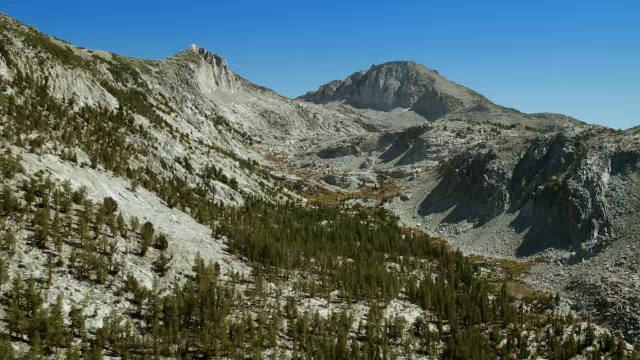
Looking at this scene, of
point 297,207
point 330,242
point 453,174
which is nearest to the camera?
point 330,242

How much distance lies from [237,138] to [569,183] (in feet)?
345

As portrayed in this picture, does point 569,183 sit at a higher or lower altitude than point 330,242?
higher

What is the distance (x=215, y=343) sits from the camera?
23.4 metres

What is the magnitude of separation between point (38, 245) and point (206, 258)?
40.1 ft

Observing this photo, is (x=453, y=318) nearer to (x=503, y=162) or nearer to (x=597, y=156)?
(x=597, y=156)

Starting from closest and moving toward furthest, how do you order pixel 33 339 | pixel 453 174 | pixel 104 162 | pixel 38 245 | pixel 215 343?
pixel 33 339 → pixel 215 343 → pixel 38 245 → pixel 104 162 → pixel 453 174

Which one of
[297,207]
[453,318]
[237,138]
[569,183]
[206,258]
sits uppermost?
[237,138]

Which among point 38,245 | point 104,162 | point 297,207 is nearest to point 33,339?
point 38,245

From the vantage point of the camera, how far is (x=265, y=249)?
3925 centimetres

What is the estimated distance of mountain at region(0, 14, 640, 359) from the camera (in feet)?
78.5

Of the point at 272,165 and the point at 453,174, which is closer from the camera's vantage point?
the point at 453,174

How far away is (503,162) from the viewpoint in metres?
76.2

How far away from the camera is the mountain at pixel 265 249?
78.5 ft

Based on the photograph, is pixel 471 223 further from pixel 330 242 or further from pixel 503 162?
pixel 330 242
